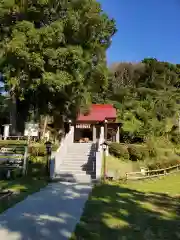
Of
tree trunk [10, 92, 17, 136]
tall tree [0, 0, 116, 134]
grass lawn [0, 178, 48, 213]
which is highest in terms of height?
tall tree [0, 0, 116, 134]

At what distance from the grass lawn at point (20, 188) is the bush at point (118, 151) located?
286 inches

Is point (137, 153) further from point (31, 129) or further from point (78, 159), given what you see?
point (31, 129)

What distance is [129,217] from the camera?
28.3 ft

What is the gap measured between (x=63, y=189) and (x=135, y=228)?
260 inches

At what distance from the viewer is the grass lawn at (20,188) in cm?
971

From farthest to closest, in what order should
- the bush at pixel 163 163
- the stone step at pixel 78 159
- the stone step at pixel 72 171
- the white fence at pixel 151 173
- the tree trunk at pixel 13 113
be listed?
the tree trunk at pixel 13 113 < the bush at pixel 163 163 < the stone step at pixel 78 159 < the white fence at pixel 151 173 < the stone step at pixel 72 171

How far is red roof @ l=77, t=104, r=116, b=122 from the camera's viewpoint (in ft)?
104

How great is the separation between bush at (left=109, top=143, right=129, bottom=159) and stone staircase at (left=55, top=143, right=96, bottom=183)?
4.54 feet

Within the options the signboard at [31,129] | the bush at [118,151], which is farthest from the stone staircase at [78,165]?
the signboard at [31,129]

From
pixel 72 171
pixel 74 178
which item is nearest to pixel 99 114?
pixel 72 171

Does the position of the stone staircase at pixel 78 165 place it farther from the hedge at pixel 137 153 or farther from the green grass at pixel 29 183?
the hedge at pixel 137 153

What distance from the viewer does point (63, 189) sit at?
44.7 feet

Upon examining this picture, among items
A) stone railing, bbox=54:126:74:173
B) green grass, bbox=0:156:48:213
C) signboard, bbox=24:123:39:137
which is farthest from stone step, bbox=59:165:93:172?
signboard, bbox=24:123:39:137

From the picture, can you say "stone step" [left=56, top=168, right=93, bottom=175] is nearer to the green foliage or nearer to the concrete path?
the concrete path
